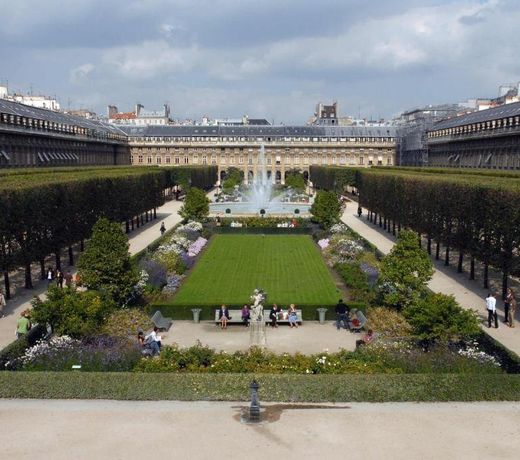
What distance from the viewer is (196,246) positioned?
38.8 metres

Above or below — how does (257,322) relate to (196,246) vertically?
below

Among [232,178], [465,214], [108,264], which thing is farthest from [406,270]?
[232,178]

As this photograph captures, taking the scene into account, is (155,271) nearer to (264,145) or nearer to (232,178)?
(232,178)

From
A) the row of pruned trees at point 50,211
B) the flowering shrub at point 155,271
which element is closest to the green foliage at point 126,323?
the flowering shrub at point 155,271

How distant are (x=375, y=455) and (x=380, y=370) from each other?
4406 mm

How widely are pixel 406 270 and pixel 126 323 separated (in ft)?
31.8

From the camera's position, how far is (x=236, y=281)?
97.7 feet

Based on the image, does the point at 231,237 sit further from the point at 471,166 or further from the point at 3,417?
the point at 471,166

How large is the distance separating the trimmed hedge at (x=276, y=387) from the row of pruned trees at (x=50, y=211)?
12.7 m

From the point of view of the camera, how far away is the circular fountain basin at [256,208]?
66062 millimetres

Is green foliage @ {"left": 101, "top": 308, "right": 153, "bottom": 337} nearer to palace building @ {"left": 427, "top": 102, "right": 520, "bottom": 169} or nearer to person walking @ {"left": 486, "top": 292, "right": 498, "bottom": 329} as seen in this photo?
person walking @ {"left": 486, "top": 292, "right": 498, "bottom": 329}

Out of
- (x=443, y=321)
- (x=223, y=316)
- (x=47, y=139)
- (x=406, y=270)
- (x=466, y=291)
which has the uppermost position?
(x=47, y=139)

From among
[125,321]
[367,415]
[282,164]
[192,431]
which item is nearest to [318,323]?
[125,321]

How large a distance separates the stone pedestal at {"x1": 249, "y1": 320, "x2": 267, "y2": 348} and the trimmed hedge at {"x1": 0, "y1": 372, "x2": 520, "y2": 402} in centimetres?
547
